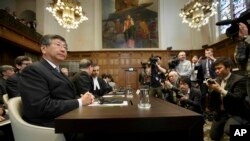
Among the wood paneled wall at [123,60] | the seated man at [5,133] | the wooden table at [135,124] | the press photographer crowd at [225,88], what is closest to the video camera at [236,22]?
the press photographer crowd at [225,88]

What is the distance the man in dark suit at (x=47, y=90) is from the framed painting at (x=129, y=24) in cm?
1198

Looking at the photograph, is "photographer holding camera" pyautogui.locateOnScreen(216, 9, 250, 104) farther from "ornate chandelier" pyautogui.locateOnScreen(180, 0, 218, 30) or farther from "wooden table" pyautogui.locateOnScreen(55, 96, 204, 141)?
"ornate chandelier" pyautogui.locateOnScreen(180, 0, 218, 30)

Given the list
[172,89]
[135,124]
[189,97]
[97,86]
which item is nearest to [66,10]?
[97,86]

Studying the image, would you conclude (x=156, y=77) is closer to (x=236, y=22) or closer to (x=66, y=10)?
(x=236, y=22)

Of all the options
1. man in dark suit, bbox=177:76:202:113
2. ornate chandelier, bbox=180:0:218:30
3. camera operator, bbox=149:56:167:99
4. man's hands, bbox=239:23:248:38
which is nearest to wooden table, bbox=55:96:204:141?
man's hands, bbox=239:23:248:38

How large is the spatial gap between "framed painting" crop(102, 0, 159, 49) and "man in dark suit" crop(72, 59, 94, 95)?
31.5ft

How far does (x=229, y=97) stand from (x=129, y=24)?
38.9 ft

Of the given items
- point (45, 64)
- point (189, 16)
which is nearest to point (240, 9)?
point (189, 16)

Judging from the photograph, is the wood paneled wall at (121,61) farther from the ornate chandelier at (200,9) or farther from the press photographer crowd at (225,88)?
the press photographer crowd at (225,88)

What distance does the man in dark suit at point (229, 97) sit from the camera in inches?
119

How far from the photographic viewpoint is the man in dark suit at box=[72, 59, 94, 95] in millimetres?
4590

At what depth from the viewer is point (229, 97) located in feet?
9.90

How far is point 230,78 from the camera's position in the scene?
336cm

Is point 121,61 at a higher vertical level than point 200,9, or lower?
lower
